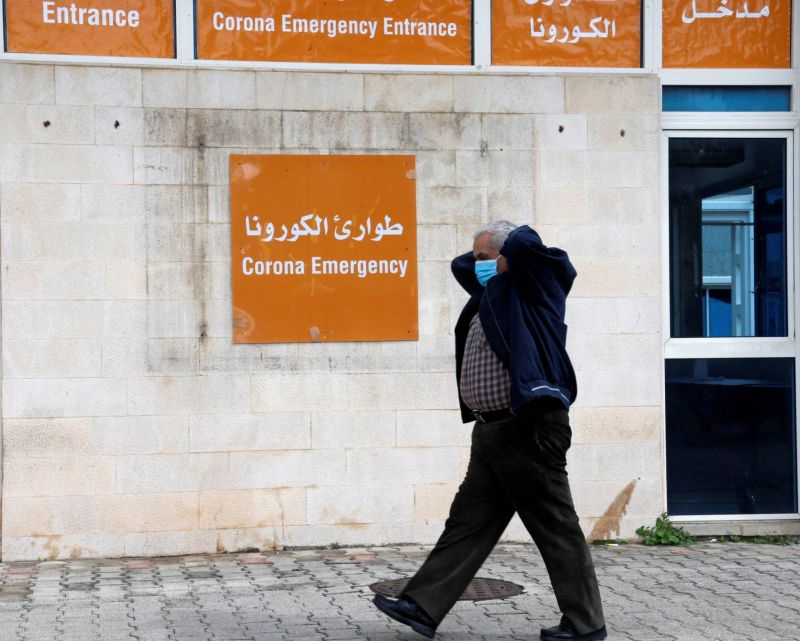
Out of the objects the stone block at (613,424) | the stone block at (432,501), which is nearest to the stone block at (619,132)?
the stone block at (613,424)

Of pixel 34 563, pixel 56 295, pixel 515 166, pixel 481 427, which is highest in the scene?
pixel 515 166

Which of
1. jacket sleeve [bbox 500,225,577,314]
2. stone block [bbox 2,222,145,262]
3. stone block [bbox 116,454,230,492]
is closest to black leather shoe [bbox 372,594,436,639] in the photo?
jacket sleeve [bbox 500,225,577,314]

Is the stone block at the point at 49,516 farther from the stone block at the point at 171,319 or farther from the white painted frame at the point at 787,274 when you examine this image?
the white painted frame at the point at 787,274

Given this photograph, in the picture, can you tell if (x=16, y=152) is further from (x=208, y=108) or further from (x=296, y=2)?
(x=296, y=2)

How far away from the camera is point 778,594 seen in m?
6.53

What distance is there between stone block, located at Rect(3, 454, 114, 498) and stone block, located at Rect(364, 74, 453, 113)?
9.18ft

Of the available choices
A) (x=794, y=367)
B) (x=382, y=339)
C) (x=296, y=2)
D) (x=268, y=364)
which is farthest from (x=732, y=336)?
(x=296, y=2)

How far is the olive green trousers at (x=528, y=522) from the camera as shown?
541 cm

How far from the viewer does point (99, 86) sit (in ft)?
25.1

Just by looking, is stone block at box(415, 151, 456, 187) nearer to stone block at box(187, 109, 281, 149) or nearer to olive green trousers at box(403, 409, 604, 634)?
stone block at box(187, 109, 281, 149)

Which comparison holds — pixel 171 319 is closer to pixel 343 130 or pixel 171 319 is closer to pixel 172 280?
pixel 172 280

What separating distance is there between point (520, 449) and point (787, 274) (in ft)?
12.3

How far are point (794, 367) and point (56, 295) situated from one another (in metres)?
4.84

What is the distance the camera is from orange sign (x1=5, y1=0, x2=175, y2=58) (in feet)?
25.2
